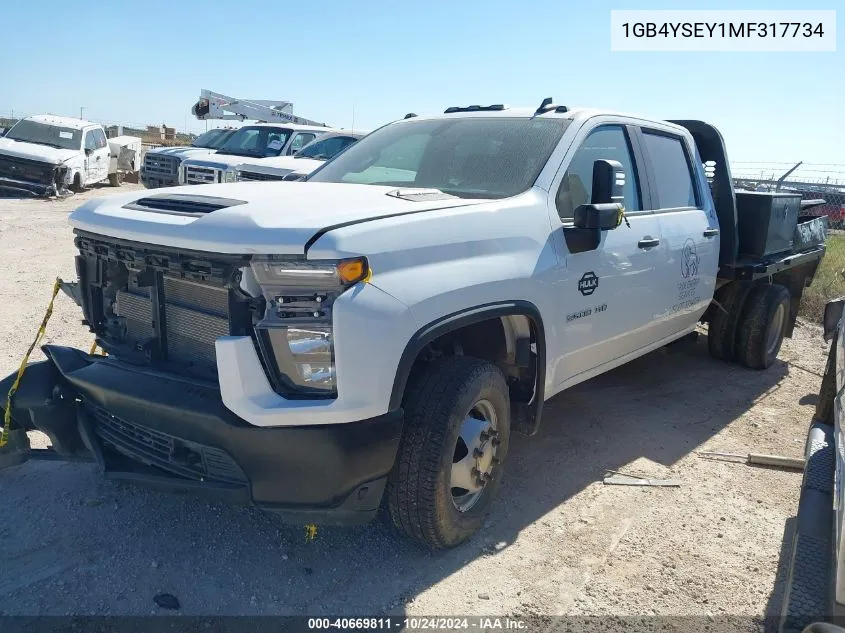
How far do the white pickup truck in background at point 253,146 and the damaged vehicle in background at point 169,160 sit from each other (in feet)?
2.53

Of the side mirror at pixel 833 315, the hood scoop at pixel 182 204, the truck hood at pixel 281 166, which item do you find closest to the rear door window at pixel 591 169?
the side mirror at pixel 833 315

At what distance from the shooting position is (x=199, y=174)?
11781 millimetres

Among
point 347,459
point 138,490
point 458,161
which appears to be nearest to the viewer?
point 347,459

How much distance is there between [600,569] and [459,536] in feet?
2.13

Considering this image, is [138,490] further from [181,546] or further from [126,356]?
[126,356]

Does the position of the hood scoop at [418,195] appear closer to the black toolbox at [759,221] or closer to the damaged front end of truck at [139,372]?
the damaged front end of truck at [139,372]

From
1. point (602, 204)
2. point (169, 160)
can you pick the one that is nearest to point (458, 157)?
point (602, 204)

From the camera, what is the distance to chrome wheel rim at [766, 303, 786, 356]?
21.3 feet

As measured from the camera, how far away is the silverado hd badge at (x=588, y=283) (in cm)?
380

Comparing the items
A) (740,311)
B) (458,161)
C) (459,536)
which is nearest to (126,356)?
(459,536)

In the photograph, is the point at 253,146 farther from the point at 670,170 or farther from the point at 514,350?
the point at 514,350

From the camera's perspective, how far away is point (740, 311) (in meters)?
6.34

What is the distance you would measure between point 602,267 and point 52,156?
16.1 metres

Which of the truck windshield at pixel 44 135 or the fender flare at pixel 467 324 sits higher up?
the truck windshield at pixel 44 135
